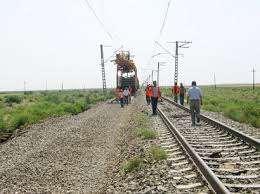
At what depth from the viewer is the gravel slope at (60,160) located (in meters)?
10.5

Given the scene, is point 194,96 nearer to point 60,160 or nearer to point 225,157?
point 60,160

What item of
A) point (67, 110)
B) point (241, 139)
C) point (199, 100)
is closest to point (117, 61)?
point (67, 110)

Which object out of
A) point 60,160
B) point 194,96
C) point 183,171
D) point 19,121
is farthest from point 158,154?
point 19,121

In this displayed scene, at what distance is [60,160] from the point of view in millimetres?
13547

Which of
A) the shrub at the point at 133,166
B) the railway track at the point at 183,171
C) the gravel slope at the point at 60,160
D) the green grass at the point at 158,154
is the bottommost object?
the gravel slope at the point at 60,160

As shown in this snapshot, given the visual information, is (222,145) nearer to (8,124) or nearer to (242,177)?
(242,177)

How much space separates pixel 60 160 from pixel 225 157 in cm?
463

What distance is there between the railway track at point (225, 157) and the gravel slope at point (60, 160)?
223 cm

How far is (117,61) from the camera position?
5550 centimetres

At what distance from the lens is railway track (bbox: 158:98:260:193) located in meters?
8.26

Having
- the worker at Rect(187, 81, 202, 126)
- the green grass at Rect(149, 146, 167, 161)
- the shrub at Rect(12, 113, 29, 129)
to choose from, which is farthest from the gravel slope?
the shrub at Rect(12, 113, 29, 129)

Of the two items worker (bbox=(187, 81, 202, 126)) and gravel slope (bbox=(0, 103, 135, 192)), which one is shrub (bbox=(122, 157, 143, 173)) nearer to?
gravel slope (bbox=(0, 103, 135, 192))

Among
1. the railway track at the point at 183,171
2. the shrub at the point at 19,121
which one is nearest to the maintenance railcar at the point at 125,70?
the shrub at the point at 19,121

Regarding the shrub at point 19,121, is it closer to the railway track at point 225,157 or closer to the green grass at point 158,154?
the railway track at point 225,157
